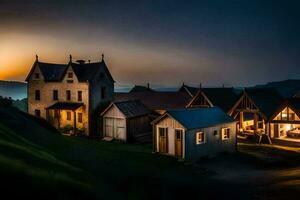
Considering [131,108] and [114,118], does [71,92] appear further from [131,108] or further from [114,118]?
[131,108]

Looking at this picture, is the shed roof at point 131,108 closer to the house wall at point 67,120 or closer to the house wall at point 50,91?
the house wall at point 50,91

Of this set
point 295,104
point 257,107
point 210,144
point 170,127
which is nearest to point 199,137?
point 210,144

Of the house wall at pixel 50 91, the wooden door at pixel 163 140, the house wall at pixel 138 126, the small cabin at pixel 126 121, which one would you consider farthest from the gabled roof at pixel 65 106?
the wooden door at pixel 163 140

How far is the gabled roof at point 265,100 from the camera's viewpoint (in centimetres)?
4444

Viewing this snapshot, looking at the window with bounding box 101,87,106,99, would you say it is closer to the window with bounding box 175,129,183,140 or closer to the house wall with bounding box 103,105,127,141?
the house wall with bounding box 103,105,127,141

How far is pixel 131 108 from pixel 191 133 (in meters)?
14.5

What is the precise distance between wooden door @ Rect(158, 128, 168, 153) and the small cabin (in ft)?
30.6

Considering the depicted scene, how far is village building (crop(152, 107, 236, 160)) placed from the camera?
30.7m

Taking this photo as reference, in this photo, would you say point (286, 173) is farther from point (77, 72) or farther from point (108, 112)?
point (77, 72)

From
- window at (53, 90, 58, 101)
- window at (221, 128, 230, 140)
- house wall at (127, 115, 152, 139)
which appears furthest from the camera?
window at (53, 90, 58, 101)

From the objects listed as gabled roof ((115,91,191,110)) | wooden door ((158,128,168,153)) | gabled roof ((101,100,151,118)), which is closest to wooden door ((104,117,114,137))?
gabled roof ((101,100,151,118))

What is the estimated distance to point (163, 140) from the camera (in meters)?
32.7

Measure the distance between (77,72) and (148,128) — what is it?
14193 mm

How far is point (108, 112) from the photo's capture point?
43.4 metres
